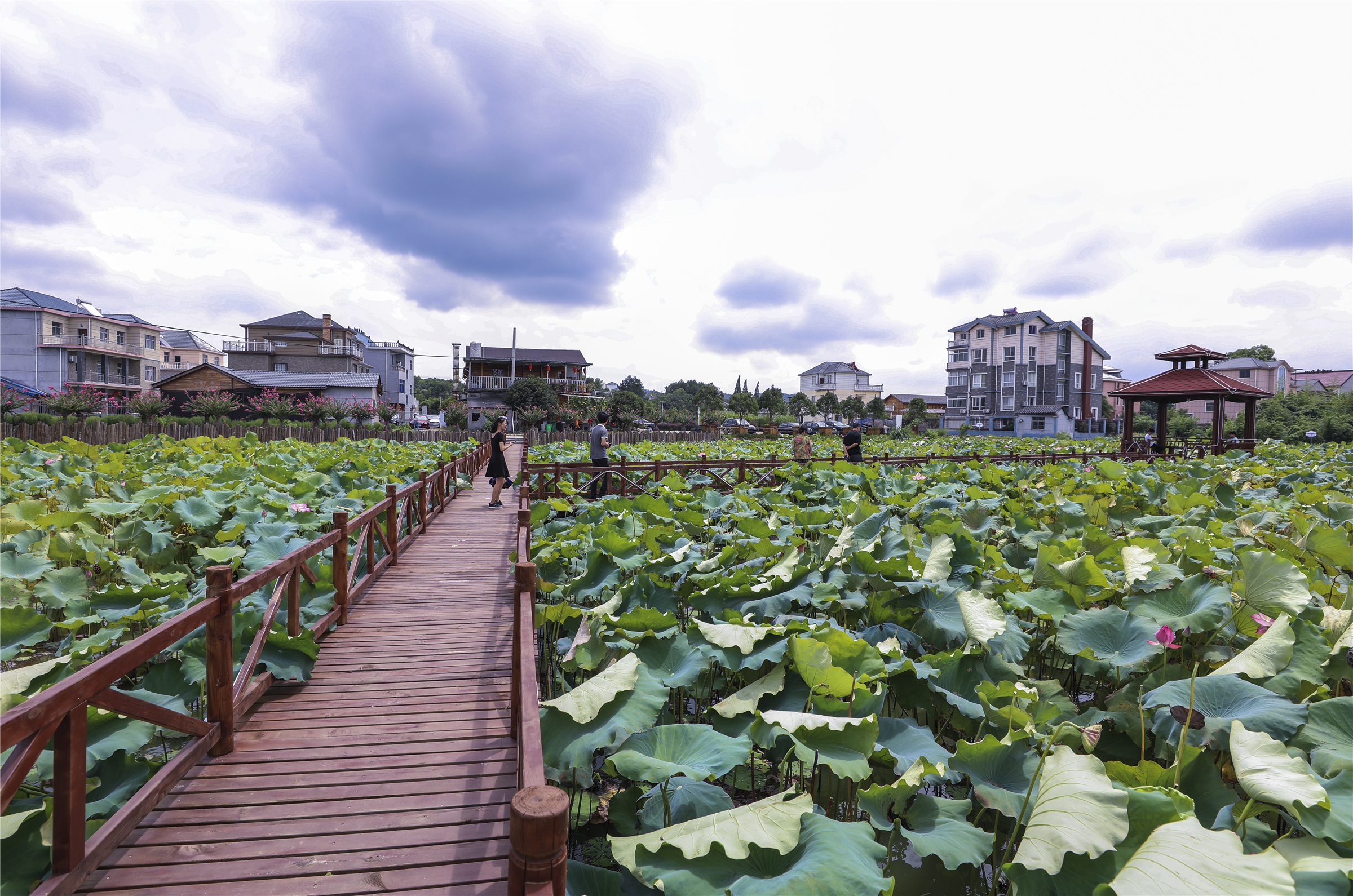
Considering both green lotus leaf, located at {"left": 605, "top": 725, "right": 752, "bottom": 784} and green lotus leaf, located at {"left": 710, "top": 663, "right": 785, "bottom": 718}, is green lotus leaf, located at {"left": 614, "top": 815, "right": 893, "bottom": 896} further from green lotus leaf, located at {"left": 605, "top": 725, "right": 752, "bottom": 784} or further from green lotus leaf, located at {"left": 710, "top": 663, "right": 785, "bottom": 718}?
green lotus leaf, located at {"left": 710, "top": 663, "right": 785, "bottom": 718}

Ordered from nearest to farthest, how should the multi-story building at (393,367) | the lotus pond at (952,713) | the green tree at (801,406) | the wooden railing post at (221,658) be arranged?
the lotus pond at (952,713)
the wooden railing post at (221,658)
the multi-story building at (393,367)
the green tree at (801,406)

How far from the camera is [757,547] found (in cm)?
424

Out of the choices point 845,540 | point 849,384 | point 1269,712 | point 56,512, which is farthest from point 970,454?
point 849,384

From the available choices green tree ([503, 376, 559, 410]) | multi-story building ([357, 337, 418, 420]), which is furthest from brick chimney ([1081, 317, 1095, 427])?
multi-story building ([357, 337, 418, 420])

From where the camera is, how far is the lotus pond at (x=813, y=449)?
1652 cm

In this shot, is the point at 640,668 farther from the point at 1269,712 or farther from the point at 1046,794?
the point at 1269,712

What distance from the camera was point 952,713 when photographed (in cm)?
244

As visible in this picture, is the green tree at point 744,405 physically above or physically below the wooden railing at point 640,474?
above

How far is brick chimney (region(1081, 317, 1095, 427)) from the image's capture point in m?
39.4

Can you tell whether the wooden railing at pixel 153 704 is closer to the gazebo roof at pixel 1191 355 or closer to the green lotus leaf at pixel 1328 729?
the green lotus leaf at pixel 1328 729

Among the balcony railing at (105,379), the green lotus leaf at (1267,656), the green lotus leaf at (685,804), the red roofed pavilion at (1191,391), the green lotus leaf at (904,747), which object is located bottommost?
the green lotus leaf at (685,804)

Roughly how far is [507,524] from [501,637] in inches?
167

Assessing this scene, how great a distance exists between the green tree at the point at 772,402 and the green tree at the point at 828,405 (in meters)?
3.52

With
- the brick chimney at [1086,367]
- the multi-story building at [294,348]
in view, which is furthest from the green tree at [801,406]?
the multi-story building at [294,348]
